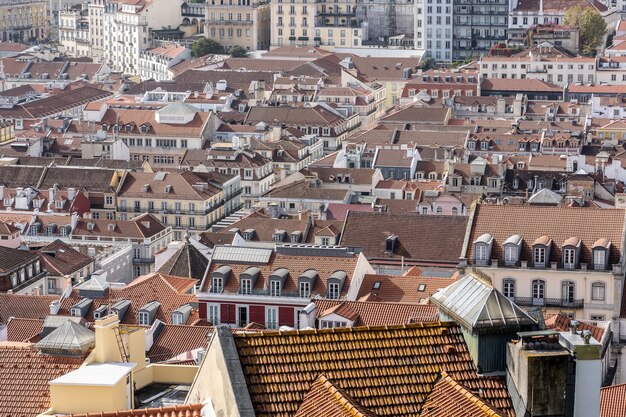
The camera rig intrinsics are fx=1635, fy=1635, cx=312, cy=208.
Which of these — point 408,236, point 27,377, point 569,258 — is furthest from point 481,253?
point 27,377

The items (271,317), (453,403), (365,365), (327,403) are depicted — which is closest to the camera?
(327,403)

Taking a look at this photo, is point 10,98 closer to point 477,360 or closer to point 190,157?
point 190,157

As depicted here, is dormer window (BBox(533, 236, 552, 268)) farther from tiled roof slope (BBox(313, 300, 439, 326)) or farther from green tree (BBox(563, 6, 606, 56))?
green tree (BBox(563, 6, 606, 56))

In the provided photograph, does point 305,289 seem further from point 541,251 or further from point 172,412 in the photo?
point 172,412

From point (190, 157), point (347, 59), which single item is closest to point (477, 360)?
point (190, 157)

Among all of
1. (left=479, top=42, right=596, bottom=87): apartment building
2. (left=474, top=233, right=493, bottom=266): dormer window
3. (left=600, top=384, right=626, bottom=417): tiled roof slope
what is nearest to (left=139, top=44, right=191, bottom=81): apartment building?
(left=479, top=42, right=596, bottom=87): apartment building
